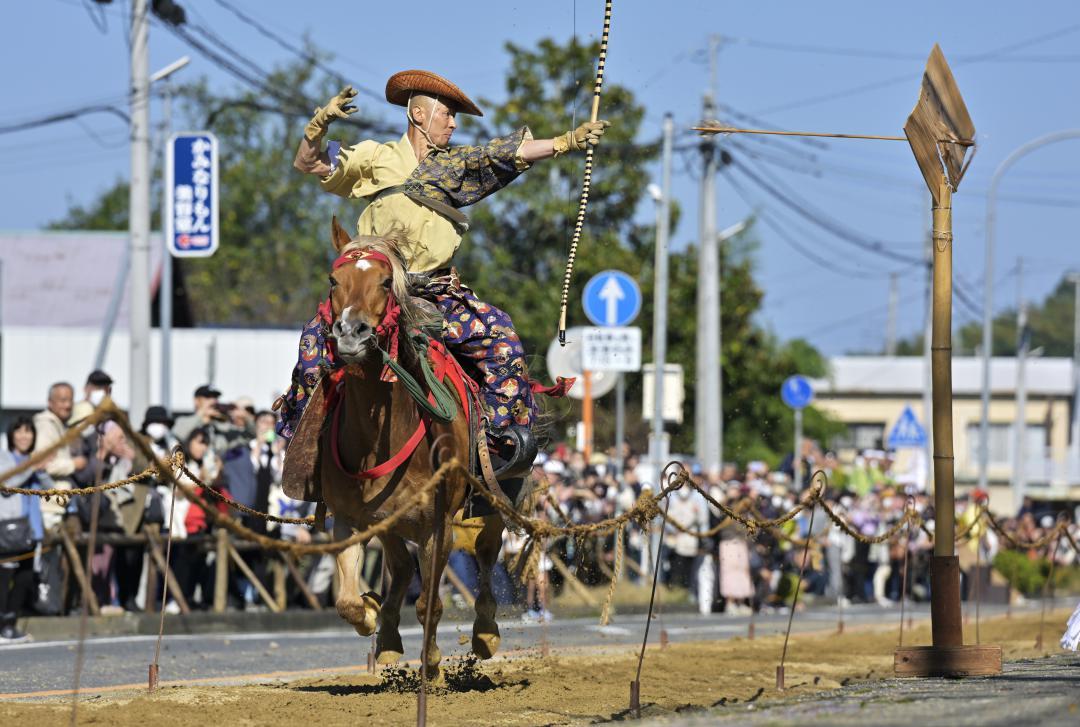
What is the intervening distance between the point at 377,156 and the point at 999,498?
2762 inches

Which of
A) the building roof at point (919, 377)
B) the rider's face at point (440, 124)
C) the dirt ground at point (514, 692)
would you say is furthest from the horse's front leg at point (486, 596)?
the building roof at point (919, 377)

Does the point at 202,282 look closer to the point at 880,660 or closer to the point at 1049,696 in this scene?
the point at 880,660

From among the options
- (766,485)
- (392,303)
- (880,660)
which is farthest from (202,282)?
(392,303)

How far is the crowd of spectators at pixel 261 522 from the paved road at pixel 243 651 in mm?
603

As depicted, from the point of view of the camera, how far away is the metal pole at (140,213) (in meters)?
22.4

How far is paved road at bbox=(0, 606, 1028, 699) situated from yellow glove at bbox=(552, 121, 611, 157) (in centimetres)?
405

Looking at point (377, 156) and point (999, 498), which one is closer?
point (377, 156)

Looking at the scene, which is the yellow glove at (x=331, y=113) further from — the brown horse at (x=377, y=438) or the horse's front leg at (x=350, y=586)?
the horse's front leg at (x=350, y=586)

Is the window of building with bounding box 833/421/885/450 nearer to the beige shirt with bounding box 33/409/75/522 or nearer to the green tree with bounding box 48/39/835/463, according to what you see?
the green tree with bounding box 48/39/835/463

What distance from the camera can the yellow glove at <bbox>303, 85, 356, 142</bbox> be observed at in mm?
10164

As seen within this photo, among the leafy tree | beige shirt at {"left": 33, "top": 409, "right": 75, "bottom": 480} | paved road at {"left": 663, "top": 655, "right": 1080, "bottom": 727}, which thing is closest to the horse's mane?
paved road at {"left": 663, "top": 655, "right": 1080, "bottom": 727}

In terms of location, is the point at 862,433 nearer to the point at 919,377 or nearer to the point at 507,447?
the point at 919,377

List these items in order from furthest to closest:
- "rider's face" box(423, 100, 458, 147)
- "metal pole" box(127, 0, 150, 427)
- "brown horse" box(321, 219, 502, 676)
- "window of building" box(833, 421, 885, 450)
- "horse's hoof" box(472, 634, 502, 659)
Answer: "window of building" box(833, 421, 885, 450), "metal pole" box(127, 0, 150, 427), "horse's hoof" box(472, 634, 502, 659), "rider's face" box(423, 100, 458, 147), "brown horse" box(321, 219, 502, 676)

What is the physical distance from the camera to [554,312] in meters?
37.8
